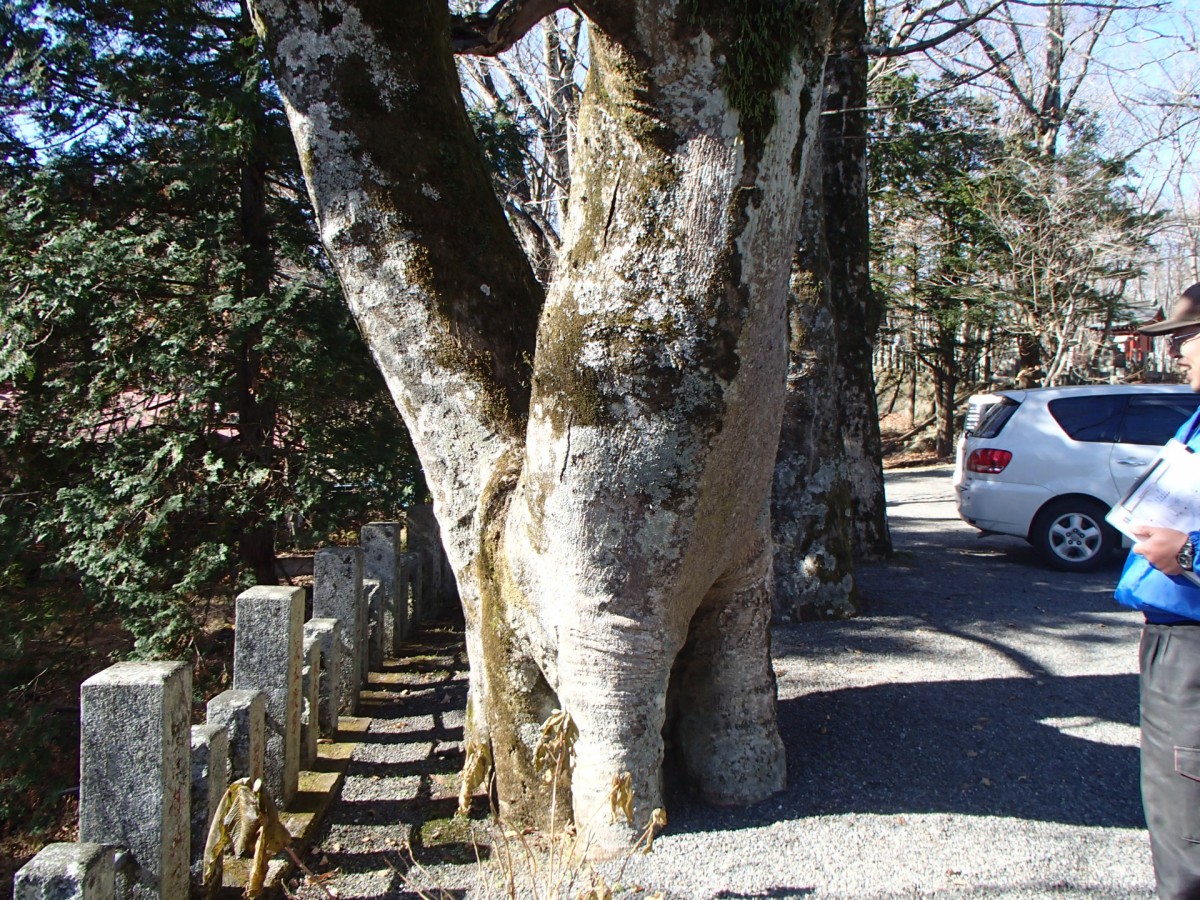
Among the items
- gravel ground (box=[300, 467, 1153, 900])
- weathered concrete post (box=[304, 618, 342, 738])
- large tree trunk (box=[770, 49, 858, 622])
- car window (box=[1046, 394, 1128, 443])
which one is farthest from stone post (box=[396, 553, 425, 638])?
car window (box=[1046, 394, 1128, 443])

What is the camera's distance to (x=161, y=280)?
6020mm

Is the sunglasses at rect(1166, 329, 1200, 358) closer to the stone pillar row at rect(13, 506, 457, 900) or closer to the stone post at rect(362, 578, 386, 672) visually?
the stone pillar row at rect(13, 506, 457, 900)

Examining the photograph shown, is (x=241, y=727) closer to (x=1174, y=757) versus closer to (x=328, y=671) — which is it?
(x=328, y=671)

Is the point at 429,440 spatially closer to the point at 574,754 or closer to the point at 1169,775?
the point at 574,754

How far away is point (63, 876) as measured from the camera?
88.5 inches

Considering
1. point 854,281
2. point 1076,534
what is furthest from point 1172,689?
point 1076,534

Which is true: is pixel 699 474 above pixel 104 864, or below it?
above

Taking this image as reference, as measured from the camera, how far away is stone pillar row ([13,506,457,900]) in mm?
2541

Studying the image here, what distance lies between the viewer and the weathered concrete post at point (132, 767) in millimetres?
2551

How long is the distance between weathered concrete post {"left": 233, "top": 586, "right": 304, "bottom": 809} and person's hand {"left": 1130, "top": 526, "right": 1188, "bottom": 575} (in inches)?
115

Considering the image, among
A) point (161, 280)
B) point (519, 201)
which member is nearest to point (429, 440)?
point (161, 280)

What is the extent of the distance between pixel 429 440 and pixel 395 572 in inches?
92.1

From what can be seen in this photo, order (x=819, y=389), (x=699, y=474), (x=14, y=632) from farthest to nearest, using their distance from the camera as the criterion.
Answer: (x=819, y=389)
(x=14, y=632)
(x=699, y=474)

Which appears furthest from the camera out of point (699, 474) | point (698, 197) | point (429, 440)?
point (429, 440)
